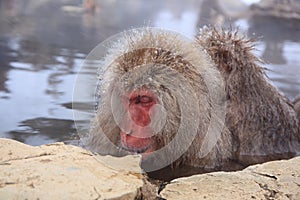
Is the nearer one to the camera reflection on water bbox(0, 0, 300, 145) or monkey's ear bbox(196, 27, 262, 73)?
monkey's ear bbox(196, 27, 262, 73)

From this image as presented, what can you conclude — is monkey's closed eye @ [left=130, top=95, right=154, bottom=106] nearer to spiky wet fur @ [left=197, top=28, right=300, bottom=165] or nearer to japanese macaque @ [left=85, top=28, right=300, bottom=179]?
japanese macaque @ [left=85, top=28, right=300, bottom=179]

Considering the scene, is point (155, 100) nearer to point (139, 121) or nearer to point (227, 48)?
point (139, 121)

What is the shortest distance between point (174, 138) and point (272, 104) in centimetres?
106

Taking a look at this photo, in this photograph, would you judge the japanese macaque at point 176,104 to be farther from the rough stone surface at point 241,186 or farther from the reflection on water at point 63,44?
the reflection on water at point 63,44

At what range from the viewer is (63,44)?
7410 millimetres

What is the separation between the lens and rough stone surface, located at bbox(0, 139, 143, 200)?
60.7 inches

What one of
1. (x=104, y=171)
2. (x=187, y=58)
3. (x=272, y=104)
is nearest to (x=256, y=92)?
(x=272, y=104)

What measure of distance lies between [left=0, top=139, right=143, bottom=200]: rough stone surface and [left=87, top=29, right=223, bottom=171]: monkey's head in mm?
414

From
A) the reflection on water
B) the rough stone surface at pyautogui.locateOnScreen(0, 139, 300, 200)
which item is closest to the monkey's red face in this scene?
the rough stone surface at pyautogui.locateOnScreen(0, 139, 300, 200)

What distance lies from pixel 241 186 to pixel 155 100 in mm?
650

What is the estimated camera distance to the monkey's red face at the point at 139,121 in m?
2.35

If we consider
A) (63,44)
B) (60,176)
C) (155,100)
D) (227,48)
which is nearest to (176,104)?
(155,100)

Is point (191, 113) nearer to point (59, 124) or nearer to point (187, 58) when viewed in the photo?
point (187, 58)

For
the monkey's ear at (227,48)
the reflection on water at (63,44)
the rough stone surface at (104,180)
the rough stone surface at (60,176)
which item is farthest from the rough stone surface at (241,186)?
the reflection on water at (63,44)
